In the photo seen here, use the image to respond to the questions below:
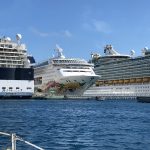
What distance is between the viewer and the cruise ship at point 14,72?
104 metres

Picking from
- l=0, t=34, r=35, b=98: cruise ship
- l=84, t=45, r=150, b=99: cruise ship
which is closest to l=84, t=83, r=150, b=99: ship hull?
l=84, t=45, r=150, b=99: cruise ship

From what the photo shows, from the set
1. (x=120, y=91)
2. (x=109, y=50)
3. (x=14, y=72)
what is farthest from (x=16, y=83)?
(x=109, y=50)

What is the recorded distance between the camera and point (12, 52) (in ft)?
372

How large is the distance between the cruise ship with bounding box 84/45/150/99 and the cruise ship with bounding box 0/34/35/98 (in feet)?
72.6

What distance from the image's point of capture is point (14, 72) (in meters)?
106

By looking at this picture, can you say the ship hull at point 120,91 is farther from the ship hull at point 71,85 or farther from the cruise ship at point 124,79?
the ship hull at point 71,85

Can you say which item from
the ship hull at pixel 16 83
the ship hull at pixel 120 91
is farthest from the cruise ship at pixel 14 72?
the ship hull at pixel 120 91

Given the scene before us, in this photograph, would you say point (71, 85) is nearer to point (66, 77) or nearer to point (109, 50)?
point (66, 77)

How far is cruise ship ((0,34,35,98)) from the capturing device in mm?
103750

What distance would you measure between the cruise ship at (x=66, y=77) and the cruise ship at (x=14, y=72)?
15.0 m

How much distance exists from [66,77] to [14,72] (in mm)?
22897

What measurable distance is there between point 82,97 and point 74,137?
9822cm

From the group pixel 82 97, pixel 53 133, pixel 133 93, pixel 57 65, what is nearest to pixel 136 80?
pixel 133 93

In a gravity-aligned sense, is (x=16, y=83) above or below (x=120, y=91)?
above
